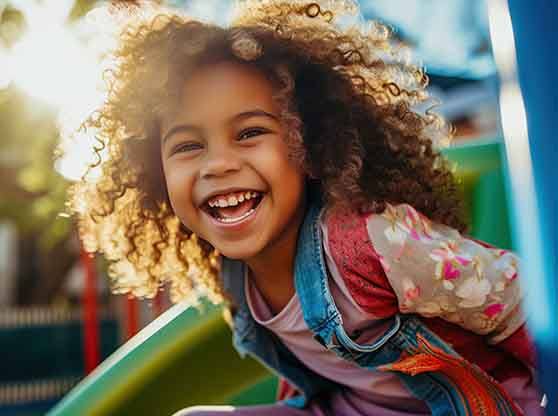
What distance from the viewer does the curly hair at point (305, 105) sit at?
3.97ft

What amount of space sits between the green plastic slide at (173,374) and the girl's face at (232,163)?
23.0 inches

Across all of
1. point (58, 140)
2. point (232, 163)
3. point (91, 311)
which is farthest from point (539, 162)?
point (91, 311)

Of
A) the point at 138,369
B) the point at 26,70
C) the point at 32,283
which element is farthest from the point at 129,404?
the point at 32,283

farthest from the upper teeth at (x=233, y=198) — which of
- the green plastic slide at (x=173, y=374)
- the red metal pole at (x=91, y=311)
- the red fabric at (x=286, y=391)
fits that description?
the red metal pole at (x=91, y=311)

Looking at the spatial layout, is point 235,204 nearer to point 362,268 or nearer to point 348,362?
point 362,268

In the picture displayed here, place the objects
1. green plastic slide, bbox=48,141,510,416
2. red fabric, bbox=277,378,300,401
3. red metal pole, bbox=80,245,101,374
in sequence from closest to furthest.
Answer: red fabric, bbox=277,378,300,401 → green plastic slide, bbox=48,141,510,416 → red metal pole, bbox=80,245,101,374

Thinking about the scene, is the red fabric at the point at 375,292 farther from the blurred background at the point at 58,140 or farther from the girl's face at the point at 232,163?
the blurred background at the point at 58,140

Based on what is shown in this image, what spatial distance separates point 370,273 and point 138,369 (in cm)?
75

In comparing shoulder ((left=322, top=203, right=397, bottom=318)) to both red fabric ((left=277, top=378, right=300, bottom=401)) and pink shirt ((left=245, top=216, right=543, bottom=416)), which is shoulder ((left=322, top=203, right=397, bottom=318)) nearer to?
pink shirt ((left=245, top=216, right=543, bottom=416))

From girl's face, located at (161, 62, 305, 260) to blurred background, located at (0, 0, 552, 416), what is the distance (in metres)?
0.15

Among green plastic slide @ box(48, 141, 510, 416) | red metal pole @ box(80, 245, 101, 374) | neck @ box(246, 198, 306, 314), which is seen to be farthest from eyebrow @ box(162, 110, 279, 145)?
red metal pole @ box(80, 245, 101, 374)

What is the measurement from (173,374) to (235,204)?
0.70m

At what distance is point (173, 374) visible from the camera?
175 cm

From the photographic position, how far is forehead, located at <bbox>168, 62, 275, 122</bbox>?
1.17m
